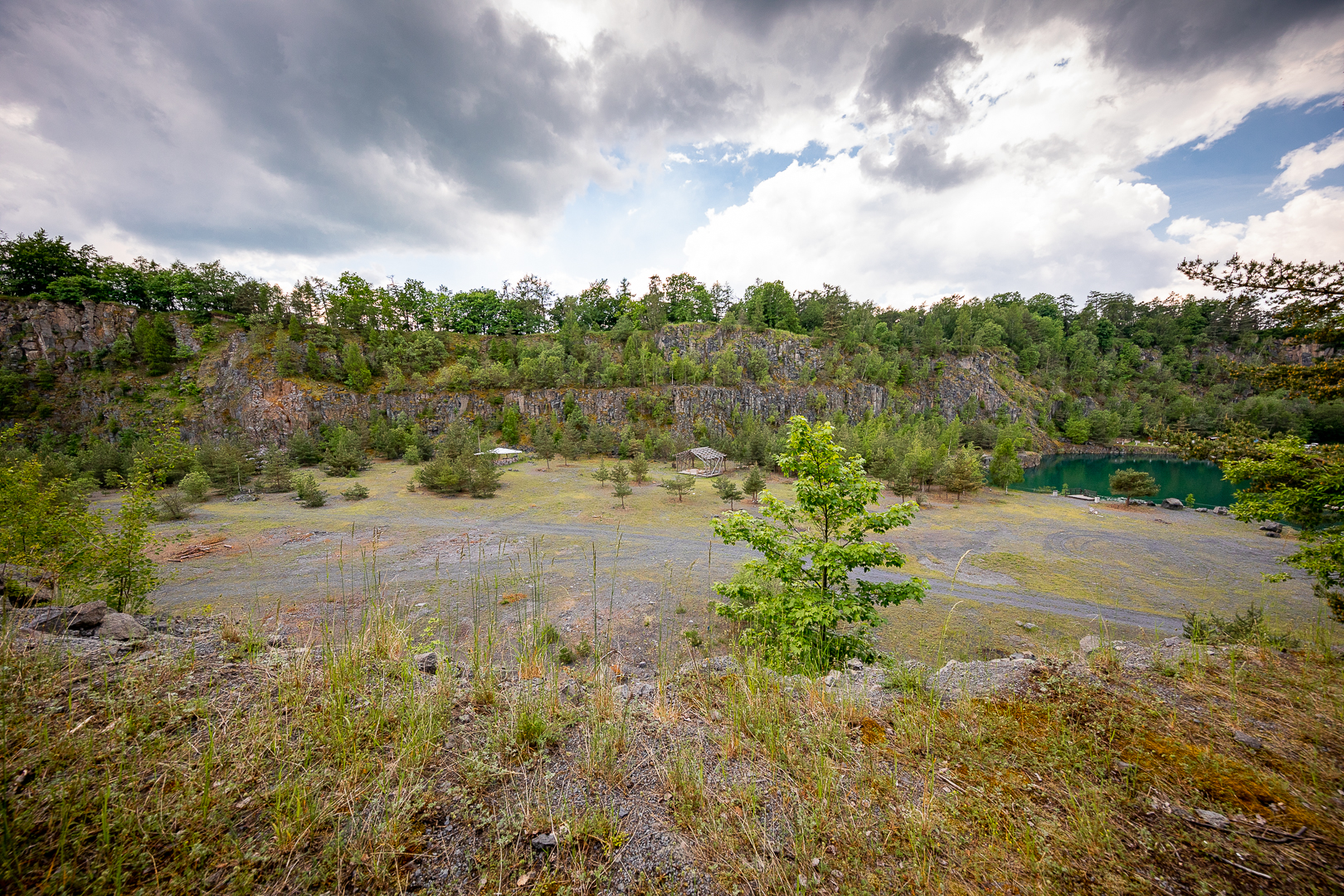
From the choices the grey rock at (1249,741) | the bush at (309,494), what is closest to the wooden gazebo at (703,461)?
the bush at (309,494)

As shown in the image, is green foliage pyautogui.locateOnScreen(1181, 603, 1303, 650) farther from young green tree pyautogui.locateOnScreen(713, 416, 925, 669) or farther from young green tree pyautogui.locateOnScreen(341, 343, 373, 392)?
young green tree pyautogui.locateOnScreen(341, 343, 373, 392)

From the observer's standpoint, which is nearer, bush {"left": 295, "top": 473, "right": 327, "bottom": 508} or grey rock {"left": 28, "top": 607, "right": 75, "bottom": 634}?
grey rock {"left": 28, "top": 607, "right": 75, "bottom": 634}

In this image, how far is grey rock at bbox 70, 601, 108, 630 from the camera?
17.3ft

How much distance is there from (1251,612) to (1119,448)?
80.5m

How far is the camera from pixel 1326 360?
7781mm

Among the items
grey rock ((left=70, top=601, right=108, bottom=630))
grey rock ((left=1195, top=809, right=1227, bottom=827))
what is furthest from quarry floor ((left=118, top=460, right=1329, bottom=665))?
grey rock ((left=1195, top=809, right=1227, bottom=827))

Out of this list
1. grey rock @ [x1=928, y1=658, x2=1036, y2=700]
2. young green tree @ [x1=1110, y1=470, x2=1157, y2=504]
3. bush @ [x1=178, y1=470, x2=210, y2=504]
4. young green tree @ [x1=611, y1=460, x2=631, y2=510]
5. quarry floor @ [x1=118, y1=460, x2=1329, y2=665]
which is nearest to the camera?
grey rock @ [x1=928, y1=658, x2=1036, y2=700]

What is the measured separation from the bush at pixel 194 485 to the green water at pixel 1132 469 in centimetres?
6875

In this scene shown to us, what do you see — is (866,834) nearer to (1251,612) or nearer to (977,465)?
(1251,612)

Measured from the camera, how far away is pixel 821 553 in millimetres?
6656

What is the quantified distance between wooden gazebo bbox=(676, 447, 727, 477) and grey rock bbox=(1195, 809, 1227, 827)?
36.8m

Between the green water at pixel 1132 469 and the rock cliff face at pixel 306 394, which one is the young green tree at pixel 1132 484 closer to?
the green water at pixel 1132 469

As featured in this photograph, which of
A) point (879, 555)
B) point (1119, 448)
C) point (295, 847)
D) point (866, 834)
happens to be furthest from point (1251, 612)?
point (1119, 448)

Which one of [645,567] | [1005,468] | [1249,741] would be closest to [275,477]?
[645,567]
